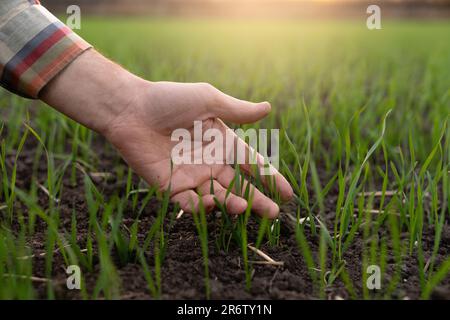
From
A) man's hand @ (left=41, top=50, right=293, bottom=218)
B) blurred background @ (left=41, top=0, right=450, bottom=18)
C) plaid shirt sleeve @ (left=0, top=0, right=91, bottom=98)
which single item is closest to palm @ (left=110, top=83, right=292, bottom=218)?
man's hand @ (left=41, top=50, right=293, bottom=218)

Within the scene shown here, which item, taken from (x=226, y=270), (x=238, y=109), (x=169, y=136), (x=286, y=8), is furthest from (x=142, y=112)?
(x=286, y=8)

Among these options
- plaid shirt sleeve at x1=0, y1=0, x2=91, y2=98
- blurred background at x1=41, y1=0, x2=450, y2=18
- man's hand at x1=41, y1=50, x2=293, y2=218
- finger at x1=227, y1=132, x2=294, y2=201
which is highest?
blurred background at x1=41, y1=0, x2=450, y2=18

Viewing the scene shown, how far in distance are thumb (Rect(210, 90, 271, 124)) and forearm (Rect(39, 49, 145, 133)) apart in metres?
0.23

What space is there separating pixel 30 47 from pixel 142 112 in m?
0.35

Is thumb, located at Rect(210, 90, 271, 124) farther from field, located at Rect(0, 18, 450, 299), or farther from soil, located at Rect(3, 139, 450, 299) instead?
soil, located at Rect(3, 139, 450, 299)

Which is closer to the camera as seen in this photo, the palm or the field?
the field

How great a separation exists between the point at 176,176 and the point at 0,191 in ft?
1.81

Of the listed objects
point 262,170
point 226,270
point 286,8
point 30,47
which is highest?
point 286,8

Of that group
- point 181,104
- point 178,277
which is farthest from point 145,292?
point 181,104

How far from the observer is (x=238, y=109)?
1.44 meters

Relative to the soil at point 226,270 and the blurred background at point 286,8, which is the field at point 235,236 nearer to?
the soil at point 226,270

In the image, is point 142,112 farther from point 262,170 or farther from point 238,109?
point 262,170

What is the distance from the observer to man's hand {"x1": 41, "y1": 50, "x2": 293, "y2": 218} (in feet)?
4.81

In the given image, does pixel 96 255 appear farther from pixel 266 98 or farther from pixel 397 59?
pixel 397 59
